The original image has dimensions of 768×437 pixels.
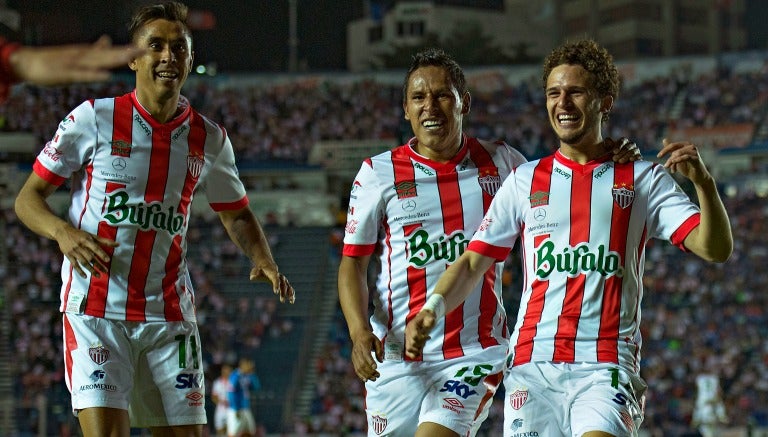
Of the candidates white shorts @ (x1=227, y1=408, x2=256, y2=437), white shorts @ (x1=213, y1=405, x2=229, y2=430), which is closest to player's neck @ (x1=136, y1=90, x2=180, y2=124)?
white shorts @ (x1=227, y1=408, x2=256, y2=437)

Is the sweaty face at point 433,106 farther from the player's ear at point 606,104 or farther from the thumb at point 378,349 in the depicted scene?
the thumb at point 378,349

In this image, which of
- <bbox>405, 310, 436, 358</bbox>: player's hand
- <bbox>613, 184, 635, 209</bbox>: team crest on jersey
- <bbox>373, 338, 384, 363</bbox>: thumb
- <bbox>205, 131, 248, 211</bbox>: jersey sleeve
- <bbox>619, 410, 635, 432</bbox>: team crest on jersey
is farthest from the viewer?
<bbox>205, 131, 248, 211</bbox>: jersey sleeve

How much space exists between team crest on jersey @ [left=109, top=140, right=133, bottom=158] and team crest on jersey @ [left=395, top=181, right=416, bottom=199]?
4.23ft

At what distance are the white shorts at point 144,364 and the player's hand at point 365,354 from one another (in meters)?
0.87

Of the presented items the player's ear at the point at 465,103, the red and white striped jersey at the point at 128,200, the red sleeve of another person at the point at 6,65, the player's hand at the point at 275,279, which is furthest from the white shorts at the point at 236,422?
the red sleeve of another person at the point at 6,65

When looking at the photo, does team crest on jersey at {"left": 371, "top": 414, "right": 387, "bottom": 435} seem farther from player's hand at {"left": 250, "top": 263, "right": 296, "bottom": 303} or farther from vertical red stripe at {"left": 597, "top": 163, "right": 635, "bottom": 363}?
vertical red stripe at {"left": 597, "top": 163, "right": 635, "bottom": 363}

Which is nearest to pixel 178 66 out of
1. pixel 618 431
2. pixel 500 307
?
pixel 500 307

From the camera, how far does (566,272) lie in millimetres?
4516

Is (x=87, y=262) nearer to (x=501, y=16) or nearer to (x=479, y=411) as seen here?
(x=479, y=411)

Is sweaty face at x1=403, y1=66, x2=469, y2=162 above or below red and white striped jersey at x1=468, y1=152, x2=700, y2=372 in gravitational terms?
above

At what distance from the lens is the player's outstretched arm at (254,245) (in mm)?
5473

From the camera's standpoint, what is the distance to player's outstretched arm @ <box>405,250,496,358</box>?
14.4 feet

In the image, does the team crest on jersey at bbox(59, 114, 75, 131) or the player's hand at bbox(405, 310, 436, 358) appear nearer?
the player's hand at bbox(405, 310, 436, 358)

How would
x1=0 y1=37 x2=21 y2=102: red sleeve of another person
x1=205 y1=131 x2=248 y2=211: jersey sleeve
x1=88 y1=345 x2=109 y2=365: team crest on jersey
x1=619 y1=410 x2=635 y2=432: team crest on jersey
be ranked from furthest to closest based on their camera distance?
1. x1=205 y1=131 x2=248 y2=211: jersey sleeve
2. x1=88 y1=345 x2=109 y2=365: team crest on jersey
3. x1=619 y1=410 x2=635 y2=432: team crest on jersey
4. x1=0 y1=37 x2=21 y2=102: red sleeve of another person
